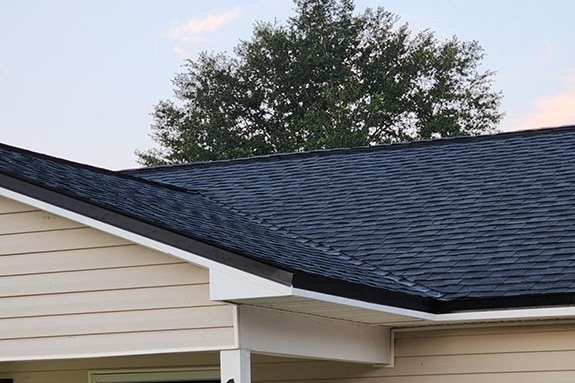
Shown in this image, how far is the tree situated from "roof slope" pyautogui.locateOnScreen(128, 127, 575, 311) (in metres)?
24.9

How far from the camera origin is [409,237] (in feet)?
32.1

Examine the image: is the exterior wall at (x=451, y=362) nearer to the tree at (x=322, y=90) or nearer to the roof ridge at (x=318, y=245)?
the roof ridge at (x=318, y=245)

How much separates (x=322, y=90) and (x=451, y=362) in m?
33.1

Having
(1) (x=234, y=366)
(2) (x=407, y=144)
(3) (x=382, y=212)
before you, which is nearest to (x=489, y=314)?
(1) (x=234, y=366)

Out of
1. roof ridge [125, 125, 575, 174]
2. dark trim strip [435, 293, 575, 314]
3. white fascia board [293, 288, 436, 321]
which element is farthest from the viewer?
roof ridge [125, 125, 575, 174]

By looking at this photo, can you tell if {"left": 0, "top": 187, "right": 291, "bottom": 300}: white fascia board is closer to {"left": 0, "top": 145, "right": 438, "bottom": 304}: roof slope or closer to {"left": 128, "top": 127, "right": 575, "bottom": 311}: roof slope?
{"left": 0, "top": 145, "right": 438, "bottom": 304}: roof slope

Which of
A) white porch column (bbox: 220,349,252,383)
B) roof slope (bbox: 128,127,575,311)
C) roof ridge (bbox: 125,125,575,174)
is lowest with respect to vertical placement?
white porch column (bbox: 220,349,252,383)

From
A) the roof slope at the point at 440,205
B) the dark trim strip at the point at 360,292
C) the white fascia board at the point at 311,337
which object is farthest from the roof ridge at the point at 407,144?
the dark trim strip at the point at 360,292

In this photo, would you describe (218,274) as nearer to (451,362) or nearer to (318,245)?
(451,362)

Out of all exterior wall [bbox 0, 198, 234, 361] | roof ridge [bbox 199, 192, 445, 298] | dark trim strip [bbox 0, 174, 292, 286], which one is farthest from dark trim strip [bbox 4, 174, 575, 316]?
roof ridge [bbox 199, 192, 445, 298]

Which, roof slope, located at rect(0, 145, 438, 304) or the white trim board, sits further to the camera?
the white trim board

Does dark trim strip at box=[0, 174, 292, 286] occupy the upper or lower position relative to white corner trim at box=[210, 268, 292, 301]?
upper

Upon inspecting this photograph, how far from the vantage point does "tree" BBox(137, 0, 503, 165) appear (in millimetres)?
39156

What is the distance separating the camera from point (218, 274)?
21.8ft
